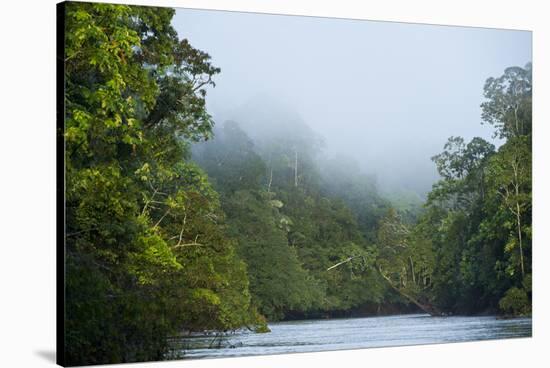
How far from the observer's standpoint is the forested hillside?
11805mm

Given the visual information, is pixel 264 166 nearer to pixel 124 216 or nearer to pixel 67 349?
pixel 124 216

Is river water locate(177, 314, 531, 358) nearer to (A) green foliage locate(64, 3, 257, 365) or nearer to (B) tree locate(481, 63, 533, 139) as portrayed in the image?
(A) green foliage locate(64, 3, 257, 365)

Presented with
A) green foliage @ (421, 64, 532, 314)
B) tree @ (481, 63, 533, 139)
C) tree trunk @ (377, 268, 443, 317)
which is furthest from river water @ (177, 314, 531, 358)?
tree @ (481, 63, 533, 139)

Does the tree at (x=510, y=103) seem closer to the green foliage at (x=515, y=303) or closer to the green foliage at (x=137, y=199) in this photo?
the green foliage at (x=515, y=303)

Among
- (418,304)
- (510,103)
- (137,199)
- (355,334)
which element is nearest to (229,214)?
(137,199)

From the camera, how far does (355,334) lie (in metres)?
13.5

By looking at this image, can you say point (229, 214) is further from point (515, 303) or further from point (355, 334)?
point (515, 303)

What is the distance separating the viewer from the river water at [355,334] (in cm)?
1267

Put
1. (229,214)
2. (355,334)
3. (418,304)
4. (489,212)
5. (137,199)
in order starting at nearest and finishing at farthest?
(137,199) < (229,214) < (355,334) < (418,304) < (489,212)

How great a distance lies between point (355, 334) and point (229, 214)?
2074 mm

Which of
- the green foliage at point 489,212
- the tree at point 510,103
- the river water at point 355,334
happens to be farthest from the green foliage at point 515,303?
the tree at point 510,103

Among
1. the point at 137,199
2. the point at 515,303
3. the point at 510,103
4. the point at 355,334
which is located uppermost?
the point at 510,103

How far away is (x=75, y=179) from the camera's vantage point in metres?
11.6

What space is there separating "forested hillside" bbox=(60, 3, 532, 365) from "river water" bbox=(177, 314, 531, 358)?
13 cm
